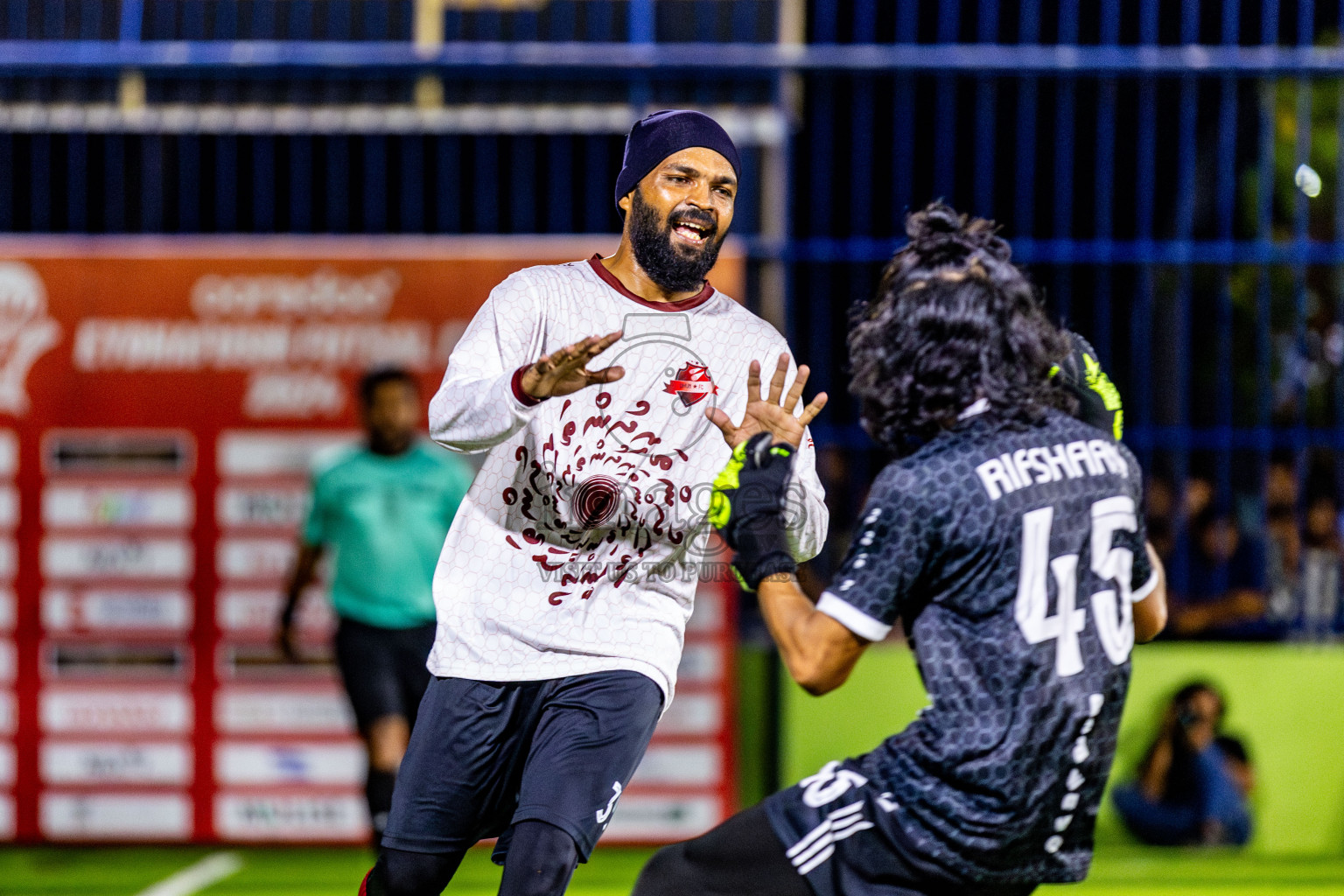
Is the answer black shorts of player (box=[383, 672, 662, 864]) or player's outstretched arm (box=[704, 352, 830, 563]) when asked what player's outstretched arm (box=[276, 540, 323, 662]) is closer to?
black shorts of player (box=[383, 672, 662, 864])

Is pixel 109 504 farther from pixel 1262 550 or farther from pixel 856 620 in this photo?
pixel 856 620

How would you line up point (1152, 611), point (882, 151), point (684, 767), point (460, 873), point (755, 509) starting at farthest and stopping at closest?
point (882, 151), point (684, 767), point (460, 873), point (1152, 611), point (755, 509)

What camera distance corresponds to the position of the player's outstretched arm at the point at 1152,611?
121 inches

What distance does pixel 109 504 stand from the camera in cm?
770

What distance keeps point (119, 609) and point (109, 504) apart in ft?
1.62

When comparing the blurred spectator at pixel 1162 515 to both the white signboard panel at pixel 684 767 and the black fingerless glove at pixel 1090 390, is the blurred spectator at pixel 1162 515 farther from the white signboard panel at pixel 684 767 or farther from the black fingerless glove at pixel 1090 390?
the black fingerless glove at pixel 1090 390

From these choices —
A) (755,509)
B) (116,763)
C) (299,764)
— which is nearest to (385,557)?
(299,764)

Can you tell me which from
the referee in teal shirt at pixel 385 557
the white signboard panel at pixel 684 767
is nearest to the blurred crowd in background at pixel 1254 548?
the white signboard panel at pixel 684 767

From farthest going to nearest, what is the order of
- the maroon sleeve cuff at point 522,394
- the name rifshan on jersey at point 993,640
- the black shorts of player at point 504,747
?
1. the black shorts of player at point 504,747
2. the maroon sleeve cuff at point 522,394
3. the name rifshan on jersey at point 993,640

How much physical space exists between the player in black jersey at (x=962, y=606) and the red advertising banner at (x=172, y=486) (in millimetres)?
4870

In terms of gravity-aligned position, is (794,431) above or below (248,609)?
above

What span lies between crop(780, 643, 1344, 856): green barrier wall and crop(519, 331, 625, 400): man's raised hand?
15.5ft

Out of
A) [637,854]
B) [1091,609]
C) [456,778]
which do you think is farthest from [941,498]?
[637,854]

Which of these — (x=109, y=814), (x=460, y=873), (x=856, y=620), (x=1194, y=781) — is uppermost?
(x=856, y=620)
